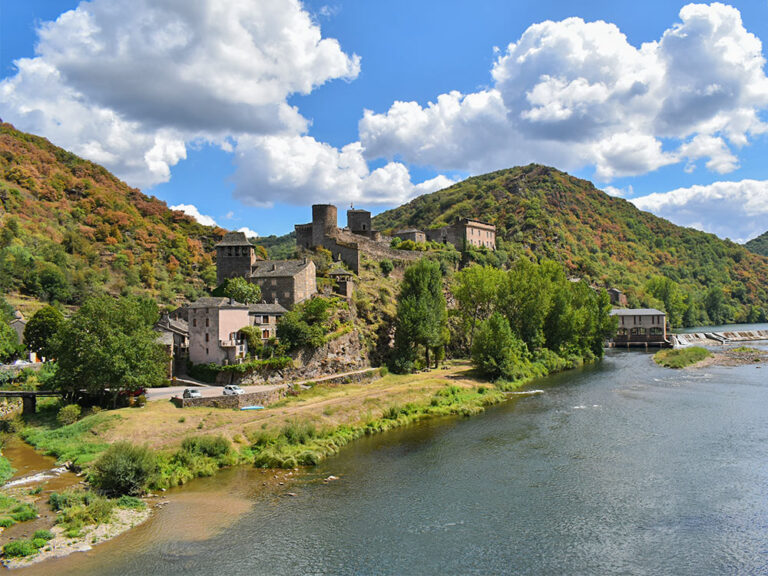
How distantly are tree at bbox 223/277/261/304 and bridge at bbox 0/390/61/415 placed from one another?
16.7 m

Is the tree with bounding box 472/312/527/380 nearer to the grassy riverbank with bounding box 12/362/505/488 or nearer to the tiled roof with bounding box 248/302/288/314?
the grassy riverbank with bounding box 12/362/505/488

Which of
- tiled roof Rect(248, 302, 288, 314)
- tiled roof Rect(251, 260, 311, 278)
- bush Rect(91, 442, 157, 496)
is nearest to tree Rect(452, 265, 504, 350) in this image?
tiled roof Rect(251, 260, 311, 278)

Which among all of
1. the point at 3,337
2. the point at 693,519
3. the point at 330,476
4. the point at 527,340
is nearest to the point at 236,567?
the point at 330,476

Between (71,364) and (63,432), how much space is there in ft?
15.0

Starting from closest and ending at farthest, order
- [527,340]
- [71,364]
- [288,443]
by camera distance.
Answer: [288,443], [71,364], [527,340]

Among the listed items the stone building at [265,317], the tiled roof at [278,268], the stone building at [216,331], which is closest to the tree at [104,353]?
the stone building at [216,331]

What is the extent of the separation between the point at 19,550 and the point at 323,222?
52.7m

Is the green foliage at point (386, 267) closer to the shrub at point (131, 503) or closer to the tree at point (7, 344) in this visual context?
the tree at point (7, 344)

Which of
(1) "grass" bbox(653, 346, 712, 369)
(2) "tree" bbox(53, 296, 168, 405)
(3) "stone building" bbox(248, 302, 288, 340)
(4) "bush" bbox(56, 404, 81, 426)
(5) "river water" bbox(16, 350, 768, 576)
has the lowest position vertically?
(5) "river water" bbox(16, 350, 768, 576)

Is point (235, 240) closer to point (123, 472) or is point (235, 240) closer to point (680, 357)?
point (123, 472)

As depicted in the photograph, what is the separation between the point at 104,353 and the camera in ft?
119

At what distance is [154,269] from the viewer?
7744 cm

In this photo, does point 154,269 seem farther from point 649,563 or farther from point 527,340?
point 649,563

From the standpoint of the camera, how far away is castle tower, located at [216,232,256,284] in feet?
183
